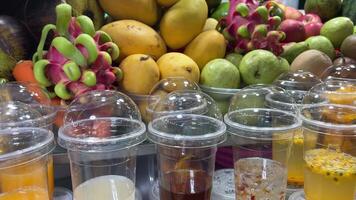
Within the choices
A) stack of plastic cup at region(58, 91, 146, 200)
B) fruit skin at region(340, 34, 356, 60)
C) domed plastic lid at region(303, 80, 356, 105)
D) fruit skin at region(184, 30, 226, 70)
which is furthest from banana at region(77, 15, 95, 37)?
fruit skin at region(340, 34, 356, 60)

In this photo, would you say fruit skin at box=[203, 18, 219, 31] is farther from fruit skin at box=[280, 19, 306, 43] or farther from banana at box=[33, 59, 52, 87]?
banana at box=[33, 59, 52, 87]

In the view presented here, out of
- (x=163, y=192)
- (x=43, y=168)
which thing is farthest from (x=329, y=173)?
(x=43, y=168)

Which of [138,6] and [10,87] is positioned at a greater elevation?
[138,6]

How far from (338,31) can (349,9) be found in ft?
1.17

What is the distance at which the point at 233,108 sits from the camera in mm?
932

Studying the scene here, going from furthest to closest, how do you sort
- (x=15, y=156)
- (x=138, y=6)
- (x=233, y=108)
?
(x=138, y=6) → (x=233, y=108) → (x=15, y=156)

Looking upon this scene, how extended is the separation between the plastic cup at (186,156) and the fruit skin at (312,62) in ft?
1.67

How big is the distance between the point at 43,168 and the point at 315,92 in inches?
25.7

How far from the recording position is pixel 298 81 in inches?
44.3

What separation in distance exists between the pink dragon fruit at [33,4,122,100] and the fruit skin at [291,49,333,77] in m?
0.58

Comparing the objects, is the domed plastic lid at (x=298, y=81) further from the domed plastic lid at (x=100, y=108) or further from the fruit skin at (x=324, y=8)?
the fruit skin at (x=324, y=8)

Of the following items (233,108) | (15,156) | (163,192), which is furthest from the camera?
(233,108)

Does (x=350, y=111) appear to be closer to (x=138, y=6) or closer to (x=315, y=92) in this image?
(x=315, y=92)

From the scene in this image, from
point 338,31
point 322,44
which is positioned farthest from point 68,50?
point 338,31
